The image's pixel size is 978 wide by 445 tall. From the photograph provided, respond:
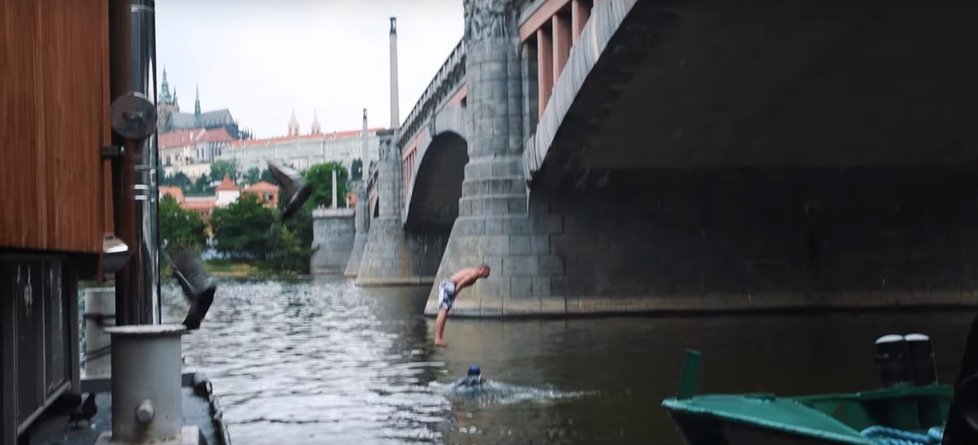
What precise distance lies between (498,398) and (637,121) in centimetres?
1437

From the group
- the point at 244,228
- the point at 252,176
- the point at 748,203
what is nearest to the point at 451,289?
the point at 748,203

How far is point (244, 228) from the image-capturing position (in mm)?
99312

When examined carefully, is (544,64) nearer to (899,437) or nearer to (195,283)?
(195,283)

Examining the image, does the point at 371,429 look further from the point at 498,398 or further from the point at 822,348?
the point at 822,348

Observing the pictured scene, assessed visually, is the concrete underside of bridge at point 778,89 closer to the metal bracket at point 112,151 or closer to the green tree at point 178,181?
the metal bracket at point 112,151

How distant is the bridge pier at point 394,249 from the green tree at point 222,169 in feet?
368

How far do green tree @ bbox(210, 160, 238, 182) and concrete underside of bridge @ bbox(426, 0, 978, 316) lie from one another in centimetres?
15431

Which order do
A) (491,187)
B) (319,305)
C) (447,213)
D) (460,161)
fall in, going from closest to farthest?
1. (491,187)
2. (319,305)
3. (460,161)
4. (447,213)

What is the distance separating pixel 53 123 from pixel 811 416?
7314 mm

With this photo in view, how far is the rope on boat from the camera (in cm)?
1076

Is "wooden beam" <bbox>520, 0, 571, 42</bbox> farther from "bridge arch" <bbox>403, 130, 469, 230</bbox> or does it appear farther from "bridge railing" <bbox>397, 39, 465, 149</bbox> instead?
"bridge arch" <bbox>403, 130, 469, 230</bbox>

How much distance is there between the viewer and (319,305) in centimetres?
4888

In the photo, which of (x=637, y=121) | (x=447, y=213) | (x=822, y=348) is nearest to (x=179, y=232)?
(x=447, y=213)

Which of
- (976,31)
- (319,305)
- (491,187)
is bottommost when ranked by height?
(319,305)
